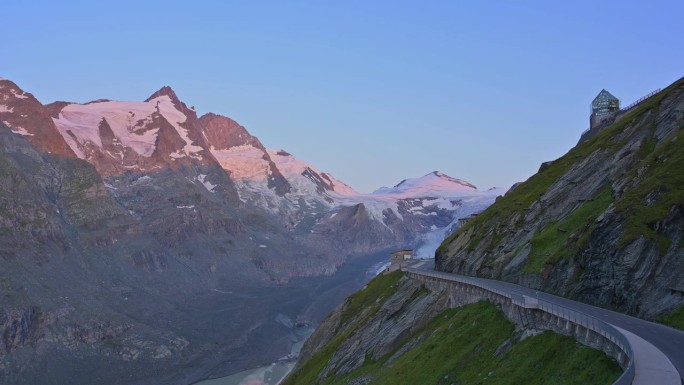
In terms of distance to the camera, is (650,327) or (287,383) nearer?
(650,327)

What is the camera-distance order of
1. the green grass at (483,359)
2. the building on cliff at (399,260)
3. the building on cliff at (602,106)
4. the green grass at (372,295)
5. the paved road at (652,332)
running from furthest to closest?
the building on cliff at (602,106) < the building on cliff at (399,260) < the green grass at (372,295) < the green grass at (483,359) < the paved road at (652,332)

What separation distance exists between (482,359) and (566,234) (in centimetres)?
3058

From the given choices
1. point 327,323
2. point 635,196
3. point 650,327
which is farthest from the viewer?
point 327,323

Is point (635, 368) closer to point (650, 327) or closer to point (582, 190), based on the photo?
point (650, 327)

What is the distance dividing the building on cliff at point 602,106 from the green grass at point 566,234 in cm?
6872

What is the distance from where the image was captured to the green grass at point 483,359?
47.2 m

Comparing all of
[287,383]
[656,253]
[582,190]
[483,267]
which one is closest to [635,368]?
[656,253]

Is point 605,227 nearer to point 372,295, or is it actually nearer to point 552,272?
point 552,272

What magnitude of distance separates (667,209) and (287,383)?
262 ft

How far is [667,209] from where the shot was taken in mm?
65875

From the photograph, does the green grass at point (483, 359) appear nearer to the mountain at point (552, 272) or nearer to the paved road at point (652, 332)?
the mountain at point (552, 272)

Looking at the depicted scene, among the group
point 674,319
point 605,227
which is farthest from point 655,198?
point 674,319

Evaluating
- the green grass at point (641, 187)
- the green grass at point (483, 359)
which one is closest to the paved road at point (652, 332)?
the green grass at point (483, 359)

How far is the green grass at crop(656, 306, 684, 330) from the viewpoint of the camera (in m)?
55.1
